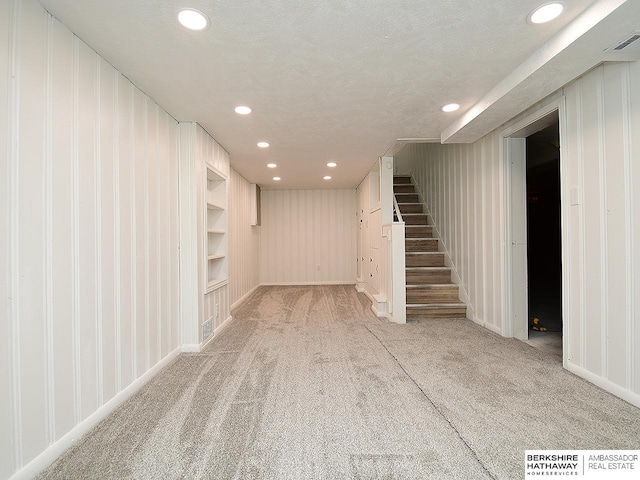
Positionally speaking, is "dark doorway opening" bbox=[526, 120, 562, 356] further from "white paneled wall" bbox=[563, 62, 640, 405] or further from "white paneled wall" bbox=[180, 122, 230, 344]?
"white paneled wall" bbox=[180, 122, 230, 344]

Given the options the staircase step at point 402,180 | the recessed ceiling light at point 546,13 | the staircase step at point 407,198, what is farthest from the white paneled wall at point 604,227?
the staircase step at point 402,180

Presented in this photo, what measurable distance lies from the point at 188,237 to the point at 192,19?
1.95 m

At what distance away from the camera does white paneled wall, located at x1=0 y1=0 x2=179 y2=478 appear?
1348 millimetres

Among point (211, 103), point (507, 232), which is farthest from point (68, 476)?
point (507, 232)

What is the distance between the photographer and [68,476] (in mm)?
1388

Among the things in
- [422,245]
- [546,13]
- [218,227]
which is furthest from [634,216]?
[218,227]

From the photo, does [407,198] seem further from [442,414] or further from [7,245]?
[7,245]

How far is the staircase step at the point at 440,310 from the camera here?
414 cm

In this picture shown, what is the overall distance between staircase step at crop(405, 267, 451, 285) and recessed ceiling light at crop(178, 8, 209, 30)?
151 inches

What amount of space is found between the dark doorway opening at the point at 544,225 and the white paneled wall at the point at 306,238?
3762 mm

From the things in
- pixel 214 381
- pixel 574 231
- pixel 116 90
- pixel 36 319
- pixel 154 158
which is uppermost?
pixel 116 90

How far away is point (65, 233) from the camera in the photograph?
1646mm

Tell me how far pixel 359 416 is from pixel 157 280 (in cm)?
193

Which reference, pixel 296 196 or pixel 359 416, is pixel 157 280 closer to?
pixel 359 416
